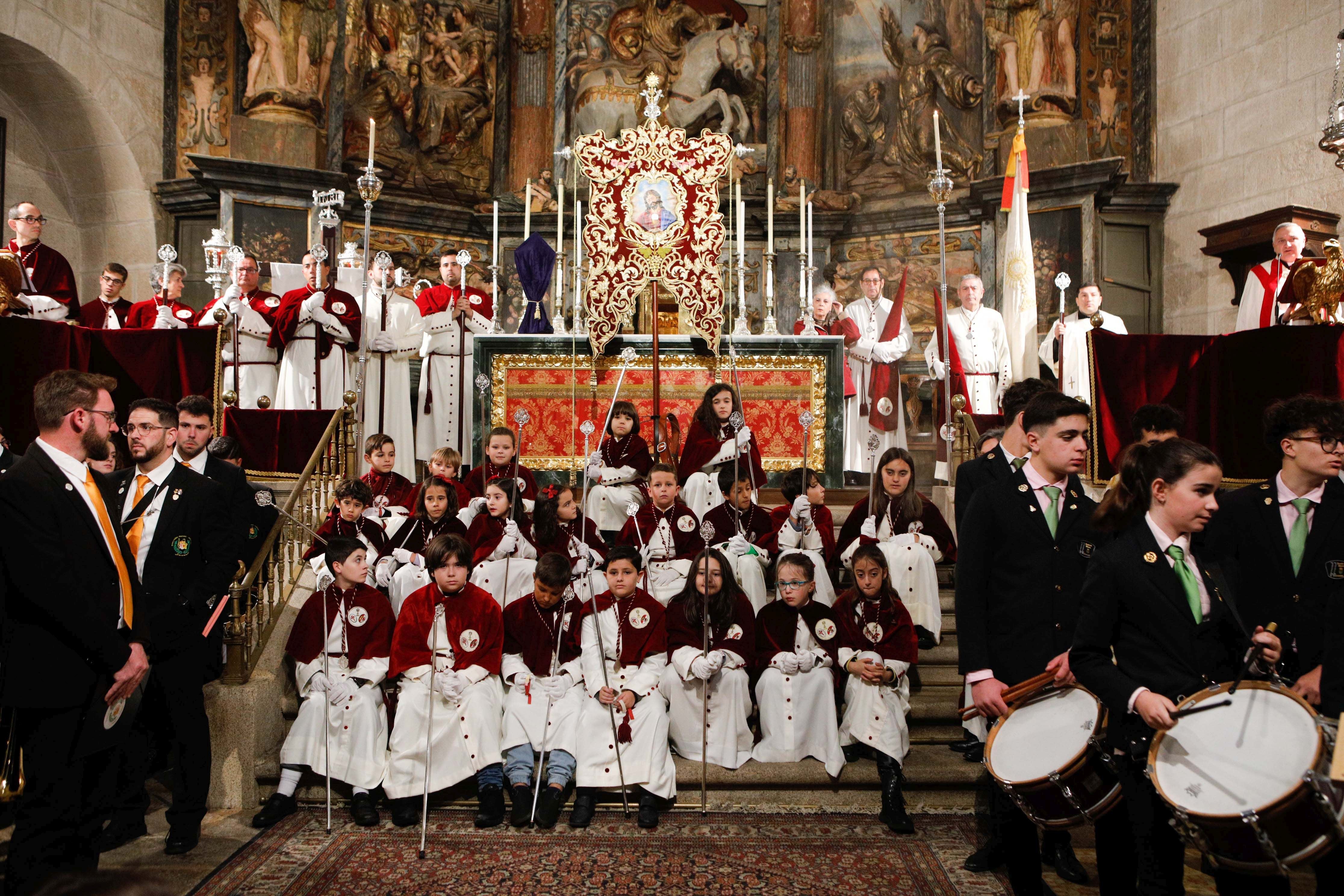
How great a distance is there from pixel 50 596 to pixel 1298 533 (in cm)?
458

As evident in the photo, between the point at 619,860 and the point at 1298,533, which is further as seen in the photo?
the point at 619,860

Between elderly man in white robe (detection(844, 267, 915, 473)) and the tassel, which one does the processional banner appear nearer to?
elderly man in white robe (detection(844, 267, 915, 473))

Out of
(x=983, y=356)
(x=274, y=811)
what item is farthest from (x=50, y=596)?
(x=983, y=356)

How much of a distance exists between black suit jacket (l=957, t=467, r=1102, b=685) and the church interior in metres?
0.04

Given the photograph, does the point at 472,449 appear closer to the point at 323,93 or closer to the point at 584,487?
the point at 584,487

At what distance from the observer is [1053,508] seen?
4.40m

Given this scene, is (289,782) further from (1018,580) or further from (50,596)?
(1018,580)

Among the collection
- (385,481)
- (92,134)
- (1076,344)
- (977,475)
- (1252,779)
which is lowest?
(1252,779)

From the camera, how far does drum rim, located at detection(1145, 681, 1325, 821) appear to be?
3.12m

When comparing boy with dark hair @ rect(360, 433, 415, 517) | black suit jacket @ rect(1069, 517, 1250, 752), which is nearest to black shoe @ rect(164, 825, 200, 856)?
boy with dark hair @ rect(360, 433, 415, 517)

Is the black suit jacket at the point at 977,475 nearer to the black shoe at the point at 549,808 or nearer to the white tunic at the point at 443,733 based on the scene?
the black shoe at the point at 549,808

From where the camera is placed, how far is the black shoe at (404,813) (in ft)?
18.8

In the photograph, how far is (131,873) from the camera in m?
1.76

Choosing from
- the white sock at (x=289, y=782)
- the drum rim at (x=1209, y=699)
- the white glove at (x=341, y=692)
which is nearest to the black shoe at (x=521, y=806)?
the white glove at (x=341, y=692)
